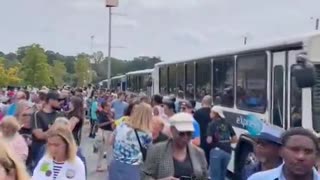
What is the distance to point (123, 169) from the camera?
26.5 ft

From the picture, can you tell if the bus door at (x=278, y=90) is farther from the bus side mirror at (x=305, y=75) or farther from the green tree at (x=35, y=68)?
the green tree at (x=35, y=68)

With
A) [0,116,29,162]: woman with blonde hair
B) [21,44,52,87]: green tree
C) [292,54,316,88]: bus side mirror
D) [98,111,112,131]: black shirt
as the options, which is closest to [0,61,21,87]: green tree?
[21,44,52,87]: green tree

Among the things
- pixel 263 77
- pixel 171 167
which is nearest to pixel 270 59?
pixel 263 77

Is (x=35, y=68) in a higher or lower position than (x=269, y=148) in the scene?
higher

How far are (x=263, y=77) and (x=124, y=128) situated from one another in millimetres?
4925

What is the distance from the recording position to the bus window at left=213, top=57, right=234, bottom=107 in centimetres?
1455

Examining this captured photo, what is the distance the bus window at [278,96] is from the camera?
37.0 ft

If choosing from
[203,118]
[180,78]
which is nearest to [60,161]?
[203,118]

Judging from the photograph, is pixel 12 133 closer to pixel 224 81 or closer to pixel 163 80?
pixel 224 81

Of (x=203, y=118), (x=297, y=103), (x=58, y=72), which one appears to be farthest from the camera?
(x=58, y=72)

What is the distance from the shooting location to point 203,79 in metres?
17.8

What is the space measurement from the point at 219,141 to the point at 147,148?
3832 mm

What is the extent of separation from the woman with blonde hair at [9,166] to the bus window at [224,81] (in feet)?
37.0

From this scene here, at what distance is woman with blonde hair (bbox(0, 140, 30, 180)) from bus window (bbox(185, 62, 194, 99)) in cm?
1656
